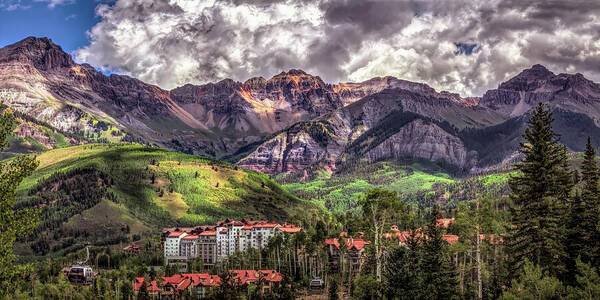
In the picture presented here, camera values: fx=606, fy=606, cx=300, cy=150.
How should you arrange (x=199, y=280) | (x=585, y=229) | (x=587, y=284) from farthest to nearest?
(x=199, y=280)
(x=585, y=229)
(x=587, y=284)

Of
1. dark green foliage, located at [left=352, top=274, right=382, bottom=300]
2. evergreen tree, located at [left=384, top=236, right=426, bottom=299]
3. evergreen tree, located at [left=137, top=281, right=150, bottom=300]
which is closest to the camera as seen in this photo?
evergreen tree, located at [left=384, top=236, right=426, bottom=299]

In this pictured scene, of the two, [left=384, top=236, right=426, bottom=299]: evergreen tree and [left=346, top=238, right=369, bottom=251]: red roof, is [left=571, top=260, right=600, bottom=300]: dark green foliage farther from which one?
[left=346, top=238, right=369, bottom=251]: red roof

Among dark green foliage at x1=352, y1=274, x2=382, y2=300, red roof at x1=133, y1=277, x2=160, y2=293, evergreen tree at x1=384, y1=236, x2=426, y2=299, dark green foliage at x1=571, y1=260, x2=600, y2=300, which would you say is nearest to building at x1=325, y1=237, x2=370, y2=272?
red roof at x1=133, y1=277, x2=160, y2=293

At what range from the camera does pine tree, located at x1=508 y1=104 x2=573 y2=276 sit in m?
62.6

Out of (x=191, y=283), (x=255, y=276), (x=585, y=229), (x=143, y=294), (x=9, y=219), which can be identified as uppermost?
(x=9, y=219)

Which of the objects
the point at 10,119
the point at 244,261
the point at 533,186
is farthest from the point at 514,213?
the point at 244,261

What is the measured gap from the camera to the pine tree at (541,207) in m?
62.6

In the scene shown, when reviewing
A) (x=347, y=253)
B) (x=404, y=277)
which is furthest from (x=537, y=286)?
(x=347, y=253)

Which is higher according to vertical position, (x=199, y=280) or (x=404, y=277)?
(x=404, y=277)

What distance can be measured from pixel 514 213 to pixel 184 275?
387 ft

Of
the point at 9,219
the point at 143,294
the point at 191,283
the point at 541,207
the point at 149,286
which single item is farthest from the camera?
the point at 191,283

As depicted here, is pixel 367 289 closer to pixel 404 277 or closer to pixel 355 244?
pixel 404 277

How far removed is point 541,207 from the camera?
207 feet

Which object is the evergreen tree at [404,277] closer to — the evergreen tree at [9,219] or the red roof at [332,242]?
the evergreen tree at [9,219]
